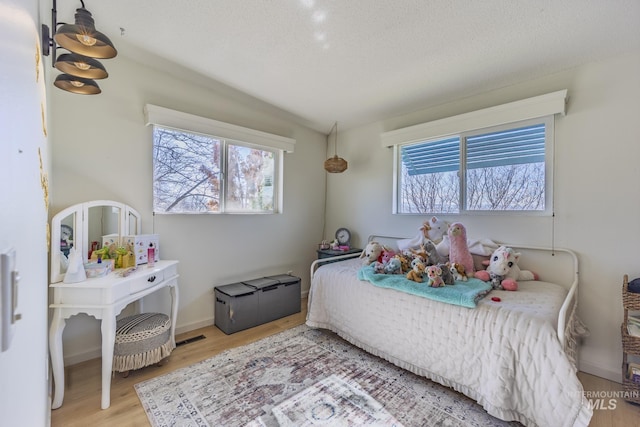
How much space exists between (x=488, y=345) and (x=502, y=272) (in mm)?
724

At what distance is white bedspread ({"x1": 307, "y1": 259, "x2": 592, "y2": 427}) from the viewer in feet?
4.48

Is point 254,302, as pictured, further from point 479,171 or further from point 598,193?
point 598,193

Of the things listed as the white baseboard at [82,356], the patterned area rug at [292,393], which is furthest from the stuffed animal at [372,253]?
the white baseboard at [82,356]

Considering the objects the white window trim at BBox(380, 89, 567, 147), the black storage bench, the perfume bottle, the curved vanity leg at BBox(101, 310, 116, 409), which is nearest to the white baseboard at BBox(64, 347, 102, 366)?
the curved vanity leg at BBox(101, 310, 116, 409)

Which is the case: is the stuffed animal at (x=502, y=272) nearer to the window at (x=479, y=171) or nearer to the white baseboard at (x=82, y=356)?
the window at (x=479, y=171)

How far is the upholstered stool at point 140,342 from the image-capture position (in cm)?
189

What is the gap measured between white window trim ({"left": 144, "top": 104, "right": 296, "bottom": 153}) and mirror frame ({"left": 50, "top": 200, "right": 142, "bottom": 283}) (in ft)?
2.61

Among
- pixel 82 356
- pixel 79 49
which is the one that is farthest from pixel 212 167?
pixel 82 356

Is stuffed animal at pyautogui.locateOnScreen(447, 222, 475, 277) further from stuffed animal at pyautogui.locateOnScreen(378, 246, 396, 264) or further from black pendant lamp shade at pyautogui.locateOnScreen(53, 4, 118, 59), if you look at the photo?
black pendant lamp shade at pyautogui.locateOnScreen(53, 4, 118, 59)

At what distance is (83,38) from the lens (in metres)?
1.23

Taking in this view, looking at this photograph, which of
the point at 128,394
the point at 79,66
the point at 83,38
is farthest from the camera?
the point at 128,394

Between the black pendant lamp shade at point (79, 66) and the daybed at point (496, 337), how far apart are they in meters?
2.22

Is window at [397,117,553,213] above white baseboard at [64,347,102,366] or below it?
above

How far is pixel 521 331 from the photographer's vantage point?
4.89 feet
